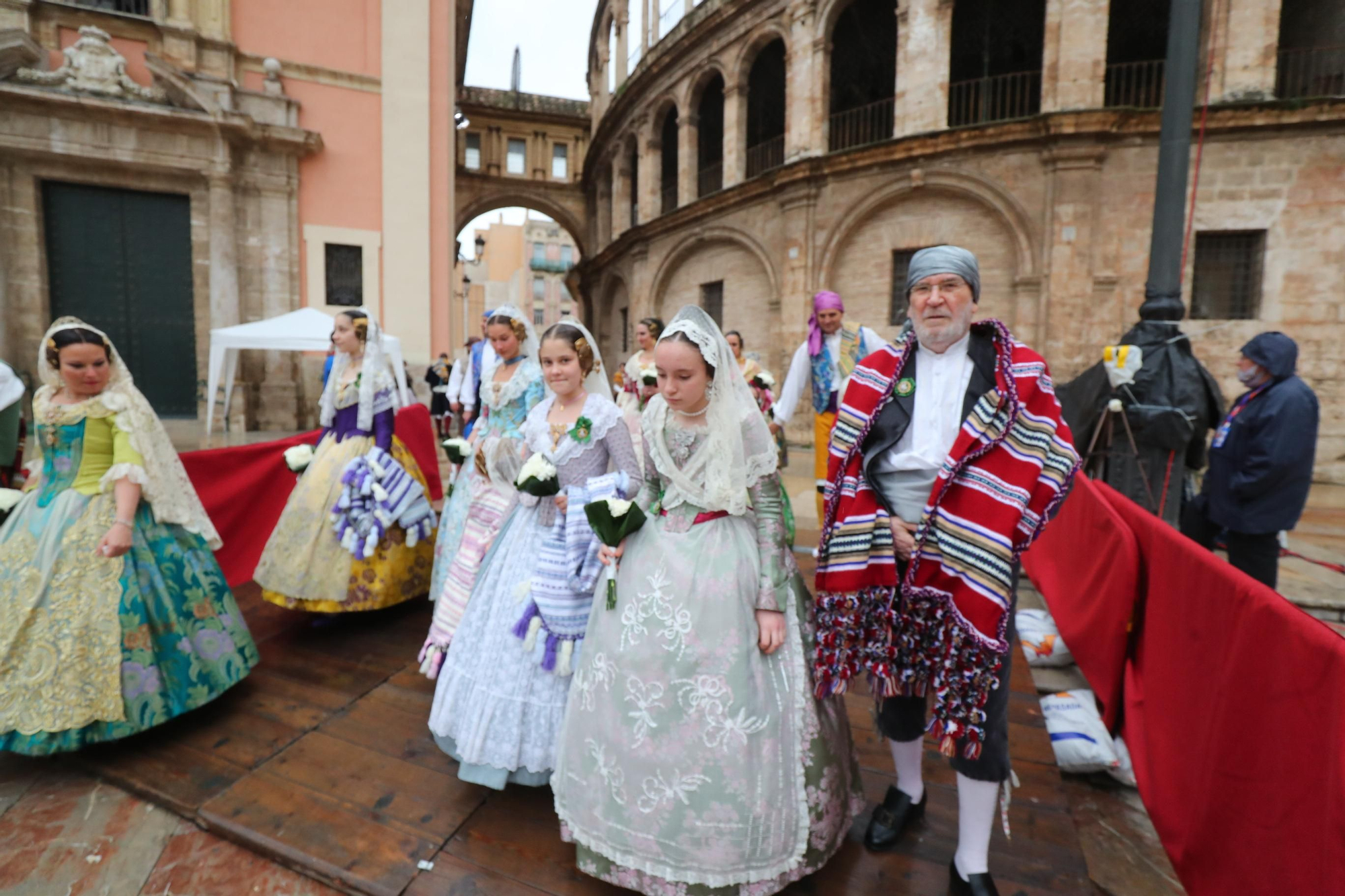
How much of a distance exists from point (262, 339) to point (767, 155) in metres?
12.8

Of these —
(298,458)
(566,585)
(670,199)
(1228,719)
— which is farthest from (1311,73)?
(298,458)

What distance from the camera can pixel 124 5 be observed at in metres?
10.9

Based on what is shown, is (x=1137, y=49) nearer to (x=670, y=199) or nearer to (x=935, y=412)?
(x=670, y=199)

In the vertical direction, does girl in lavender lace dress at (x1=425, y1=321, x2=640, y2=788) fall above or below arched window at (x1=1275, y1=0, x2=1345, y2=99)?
below

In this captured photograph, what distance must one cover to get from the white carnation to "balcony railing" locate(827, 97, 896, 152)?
1480cm

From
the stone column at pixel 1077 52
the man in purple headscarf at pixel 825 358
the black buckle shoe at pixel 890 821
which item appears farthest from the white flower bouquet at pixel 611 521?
the stone column at pixel 1077 52

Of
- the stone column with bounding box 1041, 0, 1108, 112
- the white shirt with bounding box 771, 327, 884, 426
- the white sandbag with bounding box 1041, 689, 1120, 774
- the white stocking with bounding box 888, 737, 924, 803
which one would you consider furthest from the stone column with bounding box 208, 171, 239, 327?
the stone column with bounding box 1041, 0, 1108, 112

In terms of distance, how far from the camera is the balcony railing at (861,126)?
15289 mm

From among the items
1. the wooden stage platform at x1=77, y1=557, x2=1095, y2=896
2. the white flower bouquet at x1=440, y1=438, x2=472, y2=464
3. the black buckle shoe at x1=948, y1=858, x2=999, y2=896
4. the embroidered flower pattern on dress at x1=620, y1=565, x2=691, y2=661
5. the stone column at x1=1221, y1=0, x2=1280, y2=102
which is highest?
the stone column at x1=1221, y1=0, x2=1280, y2=102

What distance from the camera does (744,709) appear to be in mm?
1942

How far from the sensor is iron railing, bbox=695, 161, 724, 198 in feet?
63.3

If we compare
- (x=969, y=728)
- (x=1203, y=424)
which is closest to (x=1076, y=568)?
(x=1203, y=424)

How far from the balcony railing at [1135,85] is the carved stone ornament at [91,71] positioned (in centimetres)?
1704

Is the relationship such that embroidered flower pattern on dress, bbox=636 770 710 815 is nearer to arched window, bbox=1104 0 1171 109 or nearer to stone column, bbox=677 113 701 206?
arched window, bbox=1104 0 1171 109
